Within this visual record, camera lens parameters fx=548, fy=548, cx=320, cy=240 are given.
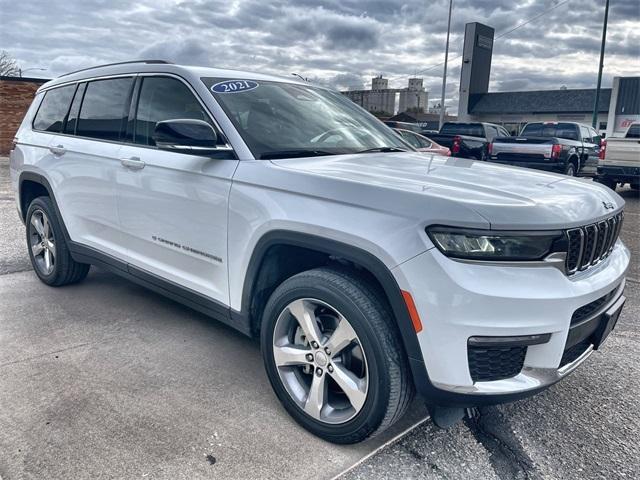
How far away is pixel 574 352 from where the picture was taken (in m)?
2.49

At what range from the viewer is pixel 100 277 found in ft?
17.2

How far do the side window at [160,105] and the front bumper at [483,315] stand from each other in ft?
5.88

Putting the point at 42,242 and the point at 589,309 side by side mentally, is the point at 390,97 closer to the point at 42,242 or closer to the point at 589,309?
the point at 42,242

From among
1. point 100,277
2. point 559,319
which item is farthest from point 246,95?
point 100,277

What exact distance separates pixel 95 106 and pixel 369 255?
2.90m

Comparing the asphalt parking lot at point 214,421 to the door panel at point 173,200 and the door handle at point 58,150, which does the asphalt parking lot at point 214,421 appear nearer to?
the door panel at point 173,200

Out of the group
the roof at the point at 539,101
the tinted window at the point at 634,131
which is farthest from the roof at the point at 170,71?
the roof at the point at 539,101

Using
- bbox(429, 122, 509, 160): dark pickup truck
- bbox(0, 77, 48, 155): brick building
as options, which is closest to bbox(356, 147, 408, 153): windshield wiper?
bbox(429, 122, 509, 160): dark pickup truck

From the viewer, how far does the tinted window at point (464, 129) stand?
2022cm

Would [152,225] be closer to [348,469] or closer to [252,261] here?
[252,261]

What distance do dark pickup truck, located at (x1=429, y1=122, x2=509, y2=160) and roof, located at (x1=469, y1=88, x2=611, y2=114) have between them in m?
27.7

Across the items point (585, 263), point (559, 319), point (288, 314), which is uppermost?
point (585, 263)

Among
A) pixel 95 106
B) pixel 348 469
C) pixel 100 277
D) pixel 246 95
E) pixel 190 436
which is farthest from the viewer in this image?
pixel 100 277

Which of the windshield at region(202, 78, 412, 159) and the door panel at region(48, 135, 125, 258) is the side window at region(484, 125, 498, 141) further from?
the door panel at region(48, 135, 125, 258)
